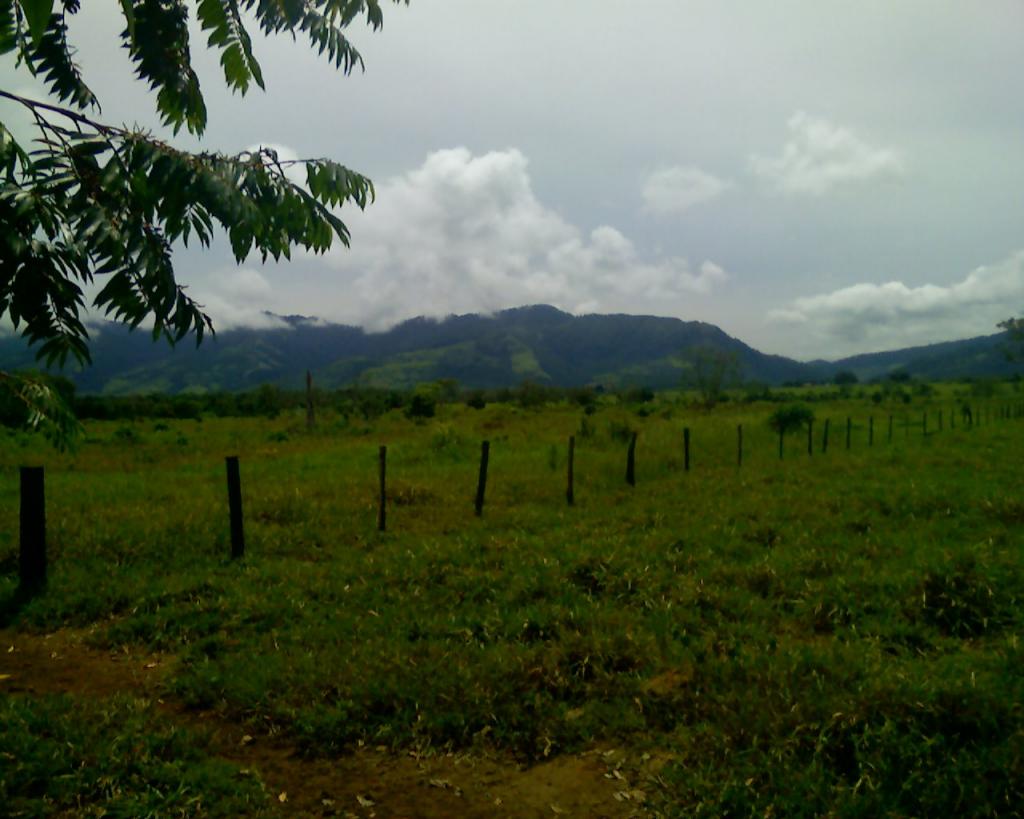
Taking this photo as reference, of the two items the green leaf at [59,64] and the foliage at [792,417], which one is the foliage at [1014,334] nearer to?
the foliage at [792,417]

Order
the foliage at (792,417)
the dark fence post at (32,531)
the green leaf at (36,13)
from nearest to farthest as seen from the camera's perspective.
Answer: the green leaf at (36,13) < the dark fence post at (32,531) < the foliage at (792,417)

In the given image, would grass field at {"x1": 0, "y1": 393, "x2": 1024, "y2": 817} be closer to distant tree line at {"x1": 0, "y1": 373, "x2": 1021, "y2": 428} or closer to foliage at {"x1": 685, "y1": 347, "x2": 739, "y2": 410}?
distant tree line at {"x1": 0, "y1": 373, "x2": 1021, "y2": 428}

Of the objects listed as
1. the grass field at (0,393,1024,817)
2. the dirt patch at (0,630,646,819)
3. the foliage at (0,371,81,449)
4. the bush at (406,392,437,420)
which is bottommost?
the dirt patch at (0,630,646,819)

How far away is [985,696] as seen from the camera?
194 inches

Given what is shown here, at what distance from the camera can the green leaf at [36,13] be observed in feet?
4.87

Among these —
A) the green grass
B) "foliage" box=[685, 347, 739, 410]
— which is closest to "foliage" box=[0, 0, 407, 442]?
the green grass

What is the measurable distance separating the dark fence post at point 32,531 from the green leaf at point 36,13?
8.75 m

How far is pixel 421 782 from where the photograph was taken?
4.83 meters

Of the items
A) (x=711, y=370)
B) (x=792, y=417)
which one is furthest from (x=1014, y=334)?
(x=792, y=417)

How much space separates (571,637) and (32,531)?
23.4 ft

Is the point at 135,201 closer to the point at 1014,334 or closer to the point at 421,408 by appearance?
the point at 421,408

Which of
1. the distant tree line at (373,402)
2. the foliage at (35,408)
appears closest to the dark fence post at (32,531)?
the foliage at (35,408)

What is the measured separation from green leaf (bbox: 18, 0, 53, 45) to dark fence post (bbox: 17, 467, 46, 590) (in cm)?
875

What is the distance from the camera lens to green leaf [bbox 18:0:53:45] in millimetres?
1485
